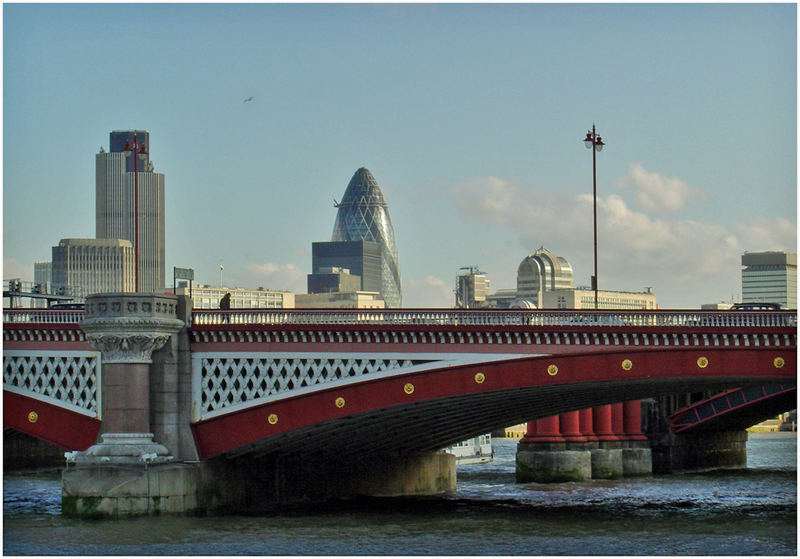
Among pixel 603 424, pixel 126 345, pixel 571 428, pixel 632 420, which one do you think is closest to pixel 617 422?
pixel 603 424

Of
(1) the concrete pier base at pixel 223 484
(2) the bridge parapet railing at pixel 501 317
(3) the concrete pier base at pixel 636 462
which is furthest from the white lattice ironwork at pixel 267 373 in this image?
(3) the concrete pier base at pixel 636 462

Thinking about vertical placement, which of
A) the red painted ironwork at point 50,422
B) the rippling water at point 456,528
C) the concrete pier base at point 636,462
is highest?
the red painted ironwork at point 50,422

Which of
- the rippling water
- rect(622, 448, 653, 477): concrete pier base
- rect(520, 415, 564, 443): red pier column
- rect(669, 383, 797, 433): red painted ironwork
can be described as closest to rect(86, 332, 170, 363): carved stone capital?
the rippling water

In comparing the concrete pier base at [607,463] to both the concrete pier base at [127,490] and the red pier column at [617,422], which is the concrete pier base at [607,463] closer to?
the red pier column at [617,422]

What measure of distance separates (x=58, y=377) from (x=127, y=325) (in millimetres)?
6487

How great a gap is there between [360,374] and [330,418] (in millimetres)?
2359

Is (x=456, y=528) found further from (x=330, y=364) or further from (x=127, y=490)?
(x=127, y=490)

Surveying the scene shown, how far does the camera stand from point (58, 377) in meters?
75.4

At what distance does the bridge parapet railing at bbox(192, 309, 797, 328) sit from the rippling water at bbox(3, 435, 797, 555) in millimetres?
8859

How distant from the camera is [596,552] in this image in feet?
203

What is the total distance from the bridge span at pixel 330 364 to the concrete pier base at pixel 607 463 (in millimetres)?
36172

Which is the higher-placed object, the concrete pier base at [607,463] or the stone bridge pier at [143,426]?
the stone bridge pier at [143,426]

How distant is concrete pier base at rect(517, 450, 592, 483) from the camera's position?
356 ft

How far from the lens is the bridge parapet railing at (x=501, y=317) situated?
2625 inches
